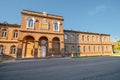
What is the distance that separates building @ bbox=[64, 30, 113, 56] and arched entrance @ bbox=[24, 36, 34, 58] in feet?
33.3

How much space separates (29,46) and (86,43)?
63.5 ft

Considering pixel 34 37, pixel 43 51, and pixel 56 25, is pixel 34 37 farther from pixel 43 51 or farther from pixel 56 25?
pixel 56 25

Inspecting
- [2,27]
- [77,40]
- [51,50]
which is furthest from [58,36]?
[2,27]

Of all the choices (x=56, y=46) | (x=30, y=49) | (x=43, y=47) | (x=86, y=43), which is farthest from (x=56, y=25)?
(x=86, y=43)

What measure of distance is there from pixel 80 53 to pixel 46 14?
16506 millimetres

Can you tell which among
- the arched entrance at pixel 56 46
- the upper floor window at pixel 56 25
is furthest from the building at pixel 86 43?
the upper floor window at pixel 56 25

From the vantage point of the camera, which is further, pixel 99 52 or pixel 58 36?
pixel 99 52

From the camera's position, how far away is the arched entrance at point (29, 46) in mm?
22572

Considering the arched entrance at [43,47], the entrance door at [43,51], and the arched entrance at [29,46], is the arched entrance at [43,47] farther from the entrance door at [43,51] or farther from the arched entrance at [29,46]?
the arched entrance at [29,46]

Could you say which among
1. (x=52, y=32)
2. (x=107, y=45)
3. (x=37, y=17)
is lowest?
(x=107, y=45)

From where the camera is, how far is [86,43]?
106 ft

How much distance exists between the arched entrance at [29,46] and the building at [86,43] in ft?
33.3

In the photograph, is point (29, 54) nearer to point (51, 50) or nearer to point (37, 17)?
point (51, 50)

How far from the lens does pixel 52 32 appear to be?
24281mm
